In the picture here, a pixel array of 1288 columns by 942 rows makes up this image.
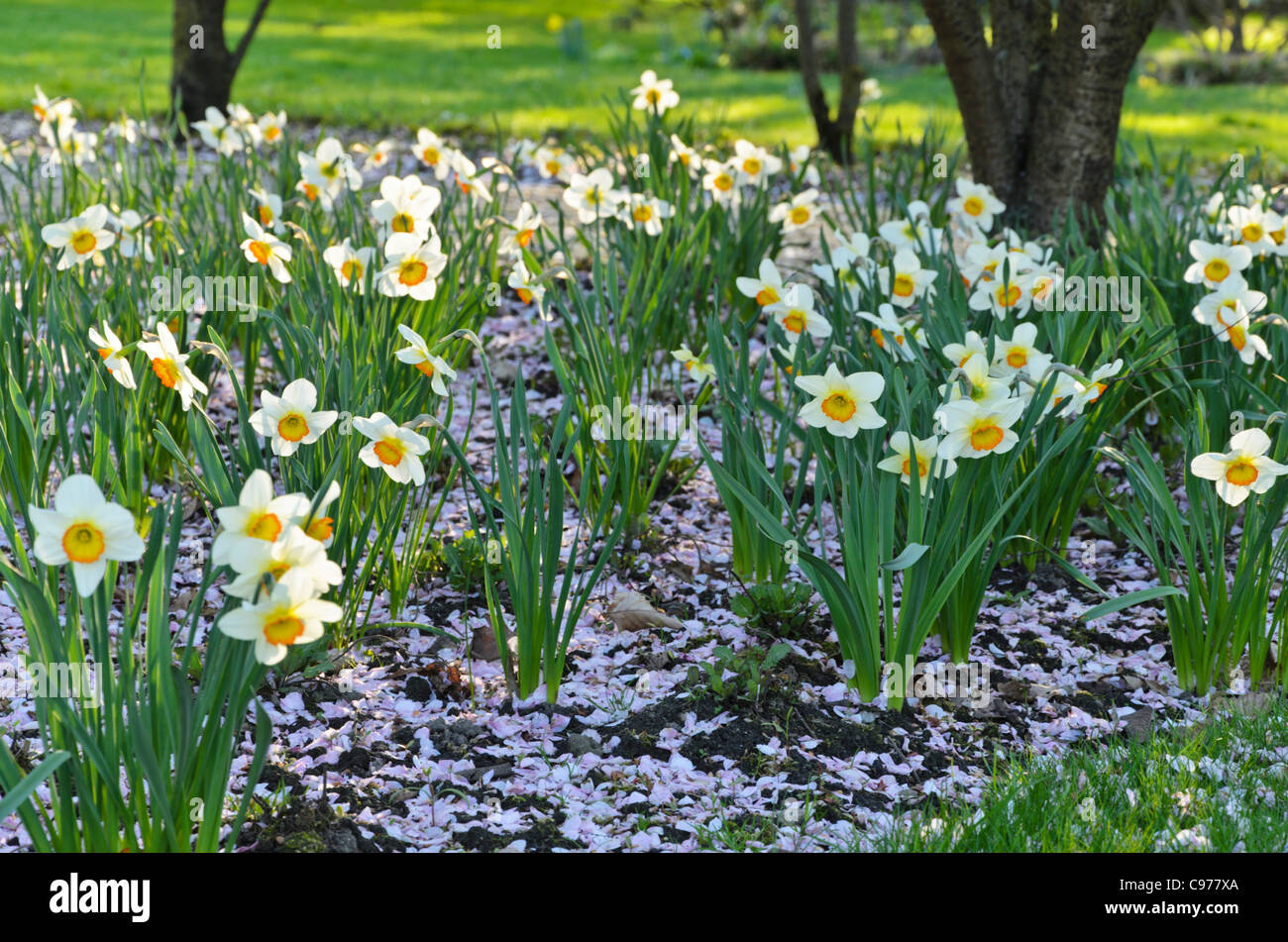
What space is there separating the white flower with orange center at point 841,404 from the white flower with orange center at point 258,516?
937 mm

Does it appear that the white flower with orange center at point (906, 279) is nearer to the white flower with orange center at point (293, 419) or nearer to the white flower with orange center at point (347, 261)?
the white flower with orange center at point (347, 261)

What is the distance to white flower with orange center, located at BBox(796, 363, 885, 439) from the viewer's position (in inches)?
81.3

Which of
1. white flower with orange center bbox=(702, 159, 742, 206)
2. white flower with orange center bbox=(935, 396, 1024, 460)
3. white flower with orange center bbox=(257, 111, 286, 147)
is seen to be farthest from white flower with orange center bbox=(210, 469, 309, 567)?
white flower with orange center bbox=(257, 111, 286, 147)

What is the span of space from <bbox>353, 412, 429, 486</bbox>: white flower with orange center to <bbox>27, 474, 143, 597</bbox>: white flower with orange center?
22.3 inches

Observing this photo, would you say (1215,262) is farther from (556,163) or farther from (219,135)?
(219,135)

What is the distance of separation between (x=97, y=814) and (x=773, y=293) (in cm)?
184

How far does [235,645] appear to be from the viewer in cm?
156

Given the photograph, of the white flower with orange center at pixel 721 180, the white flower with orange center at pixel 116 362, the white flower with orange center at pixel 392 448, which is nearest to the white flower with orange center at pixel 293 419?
the white flower with orange center at pixel 392 448

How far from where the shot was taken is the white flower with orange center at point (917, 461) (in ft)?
6.75

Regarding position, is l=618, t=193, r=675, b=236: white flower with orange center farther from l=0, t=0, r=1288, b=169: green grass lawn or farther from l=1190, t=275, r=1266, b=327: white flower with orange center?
l=0, t=0, r=1288, b=169: green grass lawn

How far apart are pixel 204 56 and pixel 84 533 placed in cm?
598

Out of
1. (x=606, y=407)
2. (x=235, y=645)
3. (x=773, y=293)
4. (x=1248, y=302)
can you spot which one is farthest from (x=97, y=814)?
(x=1248, y=302)

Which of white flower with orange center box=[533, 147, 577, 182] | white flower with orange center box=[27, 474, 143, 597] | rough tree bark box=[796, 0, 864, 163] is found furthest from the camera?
rough tree bark box=[796, 0, 864, 163]

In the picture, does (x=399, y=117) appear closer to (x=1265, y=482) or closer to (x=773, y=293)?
(x=773, y=293)
